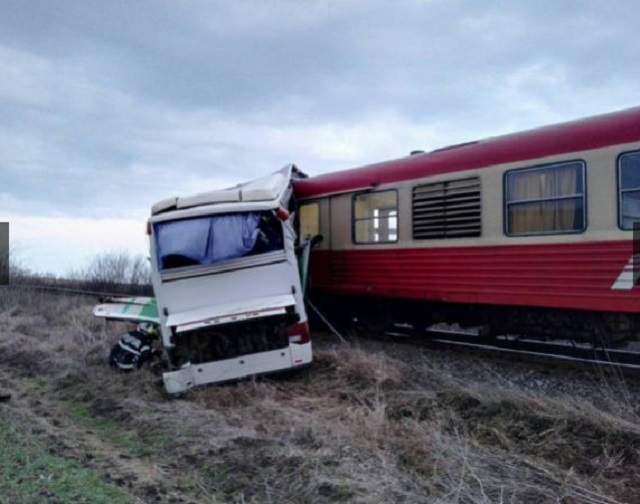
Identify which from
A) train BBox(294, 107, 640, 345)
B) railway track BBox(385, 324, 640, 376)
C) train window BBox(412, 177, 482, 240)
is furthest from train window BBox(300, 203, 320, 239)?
train window BBox(412, 177, 482, 240)

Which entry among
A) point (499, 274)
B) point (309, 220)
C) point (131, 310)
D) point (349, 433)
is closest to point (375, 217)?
point (309, 220)

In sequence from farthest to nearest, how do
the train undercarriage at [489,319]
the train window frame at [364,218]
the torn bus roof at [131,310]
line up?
1. the train window frame at [364,218]
2. the torn bus roof at [131,310]
3. the train undercarriage at [489,319]

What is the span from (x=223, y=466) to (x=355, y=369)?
3.17m

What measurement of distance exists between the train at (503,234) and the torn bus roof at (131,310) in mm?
3843

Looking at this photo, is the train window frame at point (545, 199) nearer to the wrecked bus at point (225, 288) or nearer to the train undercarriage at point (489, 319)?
the train undercarriage at point (489, 319)

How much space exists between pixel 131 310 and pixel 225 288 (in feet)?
7.89

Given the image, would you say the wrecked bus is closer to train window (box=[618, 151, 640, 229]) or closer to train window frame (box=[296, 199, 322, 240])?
train window frame (box=[296, 199, 322, 240])

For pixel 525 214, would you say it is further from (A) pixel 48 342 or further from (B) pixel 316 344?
(A) pixel 48 342

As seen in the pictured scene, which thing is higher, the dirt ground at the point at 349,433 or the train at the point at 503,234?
the train at the point at 503,234

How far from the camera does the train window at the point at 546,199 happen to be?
8.53m

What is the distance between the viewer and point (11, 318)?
16.0 m

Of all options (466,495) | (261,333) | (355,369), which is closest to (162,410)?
(261,333)

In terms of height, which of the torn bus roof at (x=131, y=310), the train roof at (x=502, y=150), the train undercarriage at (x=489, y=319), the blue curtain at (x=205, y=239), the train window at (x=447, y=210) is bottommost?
the train undercarriage at (x=489, y=319)

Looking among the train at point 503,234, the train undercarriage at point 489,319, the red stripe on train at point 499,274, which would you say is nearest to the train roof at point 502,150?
the train at point 503,234
